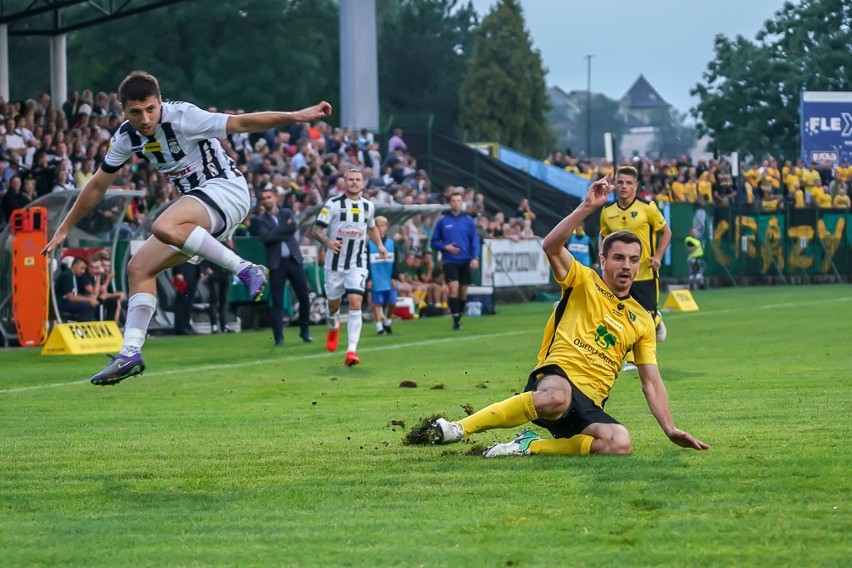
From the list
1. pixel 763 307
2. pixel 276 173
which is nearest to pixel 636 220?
pixel 763 307

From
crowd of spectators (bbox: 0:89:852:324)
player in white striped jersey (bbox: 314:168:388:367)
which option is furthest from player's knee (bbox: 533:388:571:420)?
crowd of spectators (bbox: 0:89:852:324)

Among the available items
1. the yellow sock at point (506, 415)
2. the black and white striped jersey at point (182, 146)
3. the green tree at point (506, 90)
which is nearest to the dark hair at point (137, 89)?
the black and white striped jersey at point (182, 146)

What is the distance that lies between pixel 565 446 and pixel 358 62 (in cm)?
3242

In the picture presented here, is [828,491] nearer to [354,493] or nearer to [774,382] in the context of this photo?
[354,493]

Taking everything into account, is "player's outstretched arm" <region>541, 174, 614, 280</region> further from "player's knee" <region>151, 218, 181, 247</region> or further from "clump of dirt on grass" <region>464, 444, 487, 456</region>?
"player's knee" <region>151, 218, 181, 247</region>

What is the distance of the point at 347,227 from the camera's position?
→ 19.0 metres

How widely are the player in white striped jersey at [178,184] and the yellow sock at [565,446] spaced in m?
2.04

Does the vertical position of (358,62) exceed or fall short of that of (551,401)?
it exceeds it

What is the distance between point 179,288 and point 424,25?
63.9 meters

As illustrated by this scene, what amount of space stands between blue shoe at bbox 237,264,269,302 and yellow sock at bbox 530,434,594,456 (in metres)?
2.01

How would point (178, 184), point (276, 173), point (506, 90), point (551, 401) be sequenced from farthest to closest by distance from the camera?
point (506, 90) < point (276, 173) < point (178, 184) < point (551, 401)

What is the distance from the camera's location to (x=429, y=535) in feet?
20.3

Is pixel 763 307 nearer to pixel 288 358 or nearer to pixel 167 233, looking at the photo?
pixel 288 358

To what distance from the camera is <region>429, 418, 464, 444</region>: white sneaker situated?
28.0 ft
